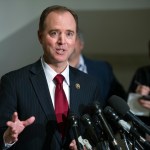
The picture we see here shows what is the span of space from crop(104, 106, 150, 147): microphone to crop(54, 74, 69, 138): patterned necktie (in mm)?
278

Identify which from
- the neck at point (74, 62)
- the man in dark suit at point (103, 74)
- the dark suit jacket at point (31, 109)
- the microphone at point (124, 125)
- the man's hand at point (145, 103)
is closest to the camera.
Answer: the microphone at point (124, 125)

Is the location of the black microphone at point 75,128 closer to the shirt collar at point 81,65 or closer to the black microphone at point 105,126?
the black microphone at point 105,126

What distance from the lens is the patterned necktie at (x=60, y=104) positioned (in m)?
1.27

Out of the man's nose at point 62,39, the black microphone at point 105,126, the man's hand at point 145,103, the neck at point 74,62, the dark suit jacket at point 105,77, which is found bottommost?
the dark suit jacket at point 105,77

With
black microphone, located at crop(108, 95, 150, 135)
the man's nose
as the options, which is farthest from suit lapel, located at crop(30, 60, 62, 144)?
black microphone, located at crop(108, 95, 150, 135)

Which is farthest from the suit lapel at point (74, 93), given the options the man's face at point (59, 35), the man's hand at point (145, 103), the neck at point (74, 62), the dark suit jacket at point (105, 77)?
the dark suit jacket at point (105, 77)

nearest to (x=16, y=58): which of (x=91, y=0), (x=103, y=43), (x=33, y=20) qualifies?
(x=33, y=20)

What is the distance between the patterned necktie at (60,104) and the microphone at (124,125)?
28cm

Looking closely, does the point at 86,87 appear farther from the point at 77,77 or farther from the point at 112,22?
the point at 112,22

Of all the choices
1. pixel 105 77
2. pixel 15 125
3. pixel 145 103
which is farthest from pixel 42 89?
pixel 105 77

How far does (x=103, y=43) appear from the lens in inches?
114

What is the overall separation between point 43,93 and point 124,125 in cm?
41

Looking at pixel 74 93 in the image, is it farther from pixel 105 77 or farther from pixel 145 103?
pixel 105 77

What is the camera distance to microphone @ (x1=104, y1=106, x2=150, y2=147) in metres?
0.94
